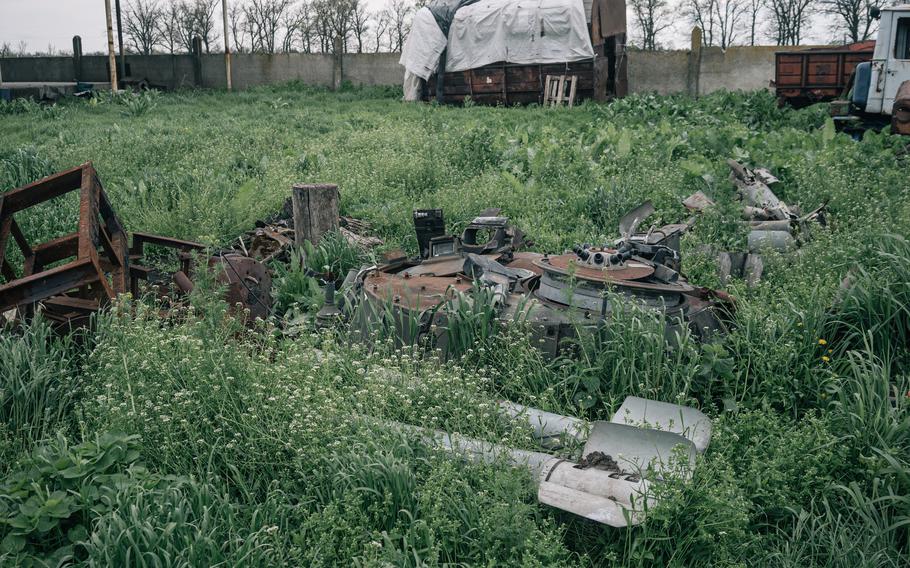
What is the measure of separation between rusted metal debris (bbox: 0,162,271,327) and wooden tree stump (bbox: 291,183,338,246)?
0.69 meters

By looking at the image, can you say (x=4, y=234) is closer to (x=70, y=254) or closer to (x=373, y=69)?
(x=70, y=254)

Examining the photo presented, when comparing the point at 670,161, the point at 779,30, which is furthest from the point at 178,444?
the point at 779,30

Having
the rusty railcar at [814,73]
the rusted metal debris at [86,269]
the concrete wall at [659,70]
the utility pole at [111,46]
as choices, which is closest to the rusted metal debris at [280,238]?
the rusted metal debris at [86,269]

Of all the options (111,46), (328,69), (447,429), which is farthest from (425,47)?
(447,429)

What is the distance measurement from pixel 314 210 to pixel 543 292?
99.9 inches

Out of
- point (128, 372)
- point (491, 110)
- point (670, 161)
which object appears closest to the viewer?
point (128, 372)

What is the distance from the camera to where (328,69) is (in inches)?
1070

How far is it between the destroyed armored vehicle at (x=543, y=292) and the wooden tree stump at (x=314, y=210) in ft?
3.74

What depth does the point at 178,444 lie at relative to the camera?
3230 mm

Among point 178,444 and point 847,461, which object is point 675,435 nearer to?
point 847,461

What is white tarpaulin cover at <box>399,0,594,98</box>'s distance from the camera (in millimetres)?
19250

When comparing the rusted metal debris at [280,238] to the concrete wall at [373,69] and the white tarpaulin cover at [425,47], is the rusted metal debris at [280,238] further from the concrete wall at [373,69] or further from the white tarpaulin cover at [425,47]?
the concrete wall at [373,69]

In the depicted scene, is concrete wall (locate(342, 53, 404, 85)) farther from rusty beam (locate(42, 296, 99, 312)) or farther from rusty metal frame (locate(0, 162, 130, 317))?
rusty beam (locate(42, 296, 99, 312))

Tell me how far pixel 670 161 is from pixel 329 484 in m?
7.50
